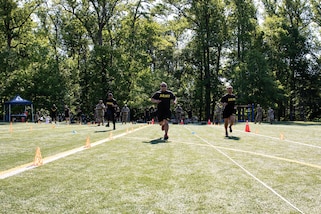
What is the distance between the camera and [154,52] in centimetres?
6322

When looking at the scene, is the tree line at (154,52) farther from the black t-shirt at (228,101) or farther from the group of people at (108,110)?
the black t-shirt at (228,101)

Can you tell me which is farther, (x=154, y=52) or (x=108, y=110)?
(x=154, y=52)

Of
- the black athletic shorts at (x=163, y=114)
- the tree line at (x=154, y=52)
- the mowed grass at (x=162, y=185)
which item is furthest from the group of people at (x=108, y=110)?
the tree line at (x=154, y=52)

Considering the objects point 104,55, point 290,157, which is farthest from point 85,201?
point 104,55

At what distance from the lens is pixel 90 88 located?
53281 millimetres

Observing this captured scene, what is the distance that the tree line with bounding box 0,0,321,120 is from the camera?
49.2 m

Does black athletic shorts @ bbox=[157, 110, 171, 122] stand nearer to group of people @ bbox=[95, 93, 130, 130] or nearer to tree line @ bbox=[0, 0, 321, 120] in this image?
group of people @ bbox=[95, 93, 130, 130]

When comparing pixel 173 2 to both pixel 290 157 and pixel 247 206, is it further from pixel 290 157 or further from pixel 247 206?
pixel 247 206

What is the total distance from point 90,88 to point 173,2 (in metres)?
19.6

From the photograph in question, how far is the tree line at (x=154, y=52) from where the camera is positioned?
49.2 m

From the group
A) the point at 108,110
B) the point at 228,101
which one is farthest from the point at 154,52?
the point at 228,101

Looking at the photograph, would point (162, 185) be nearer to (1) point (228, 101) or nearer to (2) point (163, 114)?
(2) point (163, 114)

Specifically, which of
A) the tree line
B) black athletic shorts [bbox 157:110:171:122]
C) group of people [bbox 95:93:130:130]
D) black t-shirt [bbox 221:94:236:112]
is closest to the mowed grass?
black athletic shorts [bbox 157:110:171:122]

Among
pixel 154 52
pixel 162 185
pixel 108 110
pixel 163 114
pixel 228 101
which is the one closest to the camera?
pixel 162 185
